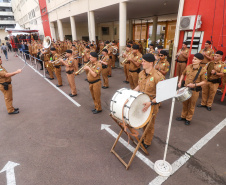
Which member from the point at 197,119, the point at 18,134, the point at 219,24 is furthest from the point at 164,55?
the point at 18,134

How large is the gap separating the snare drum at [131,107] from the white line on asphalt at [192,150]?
1.14m

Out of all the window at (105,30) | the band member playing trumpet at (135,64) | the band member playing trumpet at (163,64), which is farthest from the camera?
the window at (105,30)

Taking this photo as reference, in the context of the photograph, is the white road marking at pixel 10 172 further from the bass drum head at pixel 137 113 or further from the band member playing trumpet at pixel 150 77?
the band member playing trumpet at pixel 150 77

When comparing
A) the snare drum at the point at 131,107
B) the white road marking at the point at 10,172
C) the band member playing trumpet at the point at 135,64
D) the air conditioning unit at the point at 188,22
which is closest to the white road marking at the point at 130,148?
the snare drum at the point at 131,107

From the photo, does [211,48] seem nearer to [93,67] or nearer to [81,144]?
[93,67]

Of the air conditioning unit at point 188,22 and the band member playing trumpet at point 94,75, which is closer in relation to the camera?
the band member playing trumpet at point 94,75

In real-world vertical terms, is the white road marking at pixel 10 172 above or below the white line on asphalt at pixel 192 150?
below

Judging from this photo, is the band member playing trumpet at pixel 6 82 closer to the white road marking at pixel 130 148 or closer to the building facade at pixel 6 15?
the white road marking at pixel 130 148

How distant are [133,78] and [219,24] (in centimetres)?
451

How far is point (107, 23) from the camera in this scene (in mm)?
28109

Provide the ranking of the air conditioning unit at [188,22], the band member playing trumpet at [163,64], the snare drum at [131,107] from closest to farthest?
the snare drum at [131,107], the band member playing trumpet at [163,64], the air conditioning unit at [188,22]

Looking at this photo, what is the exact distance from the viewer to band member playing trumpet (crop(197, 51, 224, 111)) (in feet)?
16.3

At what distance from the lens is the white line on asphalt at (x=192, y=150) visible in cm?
280

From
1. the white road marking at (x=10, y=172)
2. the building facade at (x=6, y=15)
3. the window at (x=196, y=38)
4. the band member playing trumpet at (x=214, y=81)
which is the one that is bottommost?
the white road marking at (x=10, y=172)
